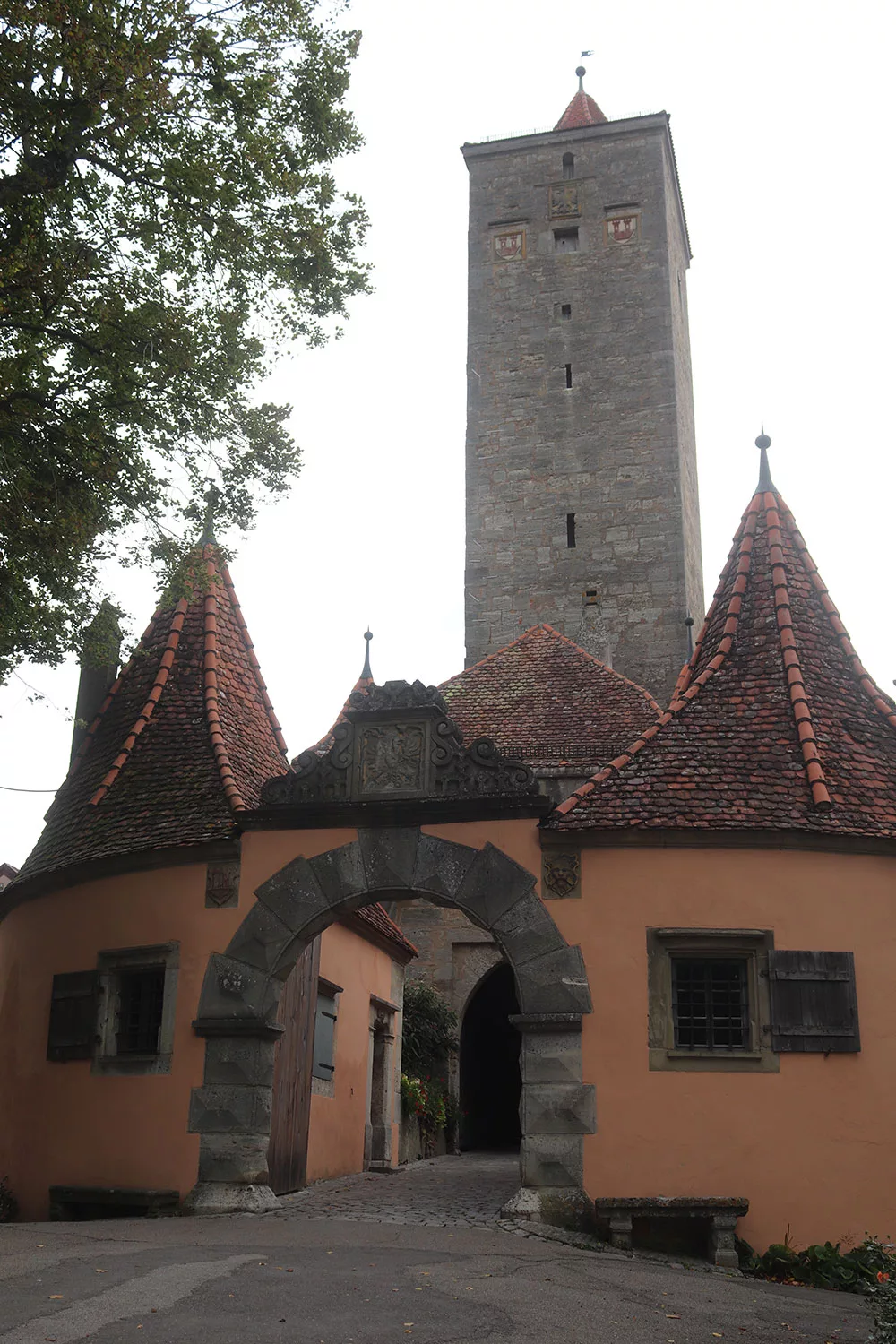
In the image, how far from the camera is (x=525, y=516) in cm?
2592

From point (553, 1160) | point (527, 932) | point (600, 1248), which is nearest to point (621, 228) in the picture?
point (527, 932)

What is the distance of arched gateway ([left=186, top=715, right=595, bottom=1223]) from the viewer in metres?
10.4

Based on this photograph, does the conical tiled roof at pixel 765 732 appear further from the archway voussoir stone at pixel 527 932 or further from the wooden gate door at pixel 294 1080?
the wooden gate door at pixel 294 1080

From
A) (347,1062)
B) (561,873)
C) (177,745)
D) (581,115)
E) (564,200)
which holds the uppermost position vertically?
(581,115)

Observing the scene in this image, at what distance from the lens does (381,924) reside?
1639cm

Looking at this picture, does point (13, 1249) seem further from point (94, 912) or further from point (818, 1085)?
point (818, 1085)

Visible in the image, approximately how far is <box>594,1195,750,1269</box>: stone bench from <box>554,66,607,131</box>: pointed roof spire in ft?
78.8

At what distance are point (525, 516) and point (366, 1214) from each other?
55.5ft

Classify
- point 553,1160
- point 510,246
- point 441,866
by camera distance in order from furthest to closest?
point 510,246 → point 441,866 → point 553,1160

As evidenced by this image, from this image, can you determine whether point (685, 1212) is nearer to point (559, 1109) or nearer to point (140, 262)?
point (559, 1109)

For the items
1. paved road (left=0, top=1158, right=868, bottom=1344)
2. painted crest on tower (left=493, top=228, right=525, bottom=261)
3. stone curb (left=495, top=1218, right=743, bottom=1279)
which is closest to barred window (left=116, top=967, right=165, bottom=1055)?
paved road (left=0, top=1158, right=868, bottom=1344)

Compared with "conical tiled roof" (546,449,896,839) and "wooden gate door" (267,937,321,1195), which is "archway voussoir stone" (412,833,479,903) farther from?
"wooden gate door" (267,937,321,1195)

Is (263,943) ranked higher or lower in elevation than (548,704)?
lower

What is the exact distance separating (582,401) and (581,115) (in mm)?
7879
